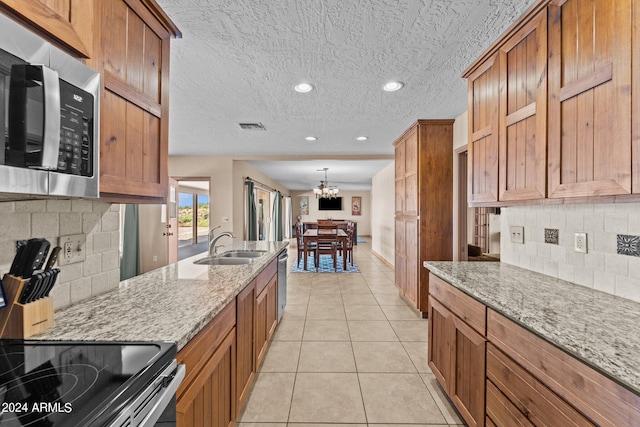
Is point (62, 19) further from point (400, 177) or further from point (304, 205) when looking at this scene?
point (304, 205)

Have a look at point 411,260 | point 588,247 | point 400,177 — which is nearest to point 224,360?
point 588,247

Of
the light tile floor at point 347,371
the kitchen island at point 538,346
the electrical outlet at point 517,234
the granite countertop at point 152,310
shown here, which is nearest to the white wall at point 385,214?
the light tile floor at point 347,371

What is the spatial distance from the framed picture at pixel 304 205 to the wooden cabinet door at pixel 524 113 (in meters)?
12.1

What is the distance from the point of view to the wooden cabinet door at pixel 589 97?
1.00 metres

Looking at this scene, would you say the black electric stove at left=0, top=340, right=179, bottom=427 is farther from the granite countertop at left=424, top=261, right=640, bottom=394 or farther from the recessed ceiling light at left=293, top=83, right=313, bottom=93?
the recessed ceiling light at left=293, top=83, right=313, bottom=93

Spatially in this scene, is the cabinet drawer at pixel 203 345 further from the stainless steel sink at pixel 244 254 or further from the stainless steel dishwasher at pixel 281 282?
the stainless steel dishwasher at pixel 281 282

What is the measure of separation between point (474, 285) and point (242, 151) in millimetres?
4418

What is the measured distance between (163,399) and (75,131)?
825 mm

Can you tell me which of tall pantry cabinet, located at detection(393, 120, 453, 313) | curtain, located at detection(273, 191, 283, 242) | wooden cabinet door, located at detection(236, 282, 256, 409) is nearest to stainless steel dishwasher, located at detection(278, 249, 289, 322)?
wooden cabinet door, located at detection(236, 282, 256, 409)

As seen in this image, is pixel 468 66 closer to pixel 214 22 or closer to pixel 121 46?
pixel 214 22

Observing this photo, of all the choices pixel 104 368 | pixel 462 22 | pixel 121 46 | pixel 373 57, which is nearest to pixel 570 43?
pixel 462 22

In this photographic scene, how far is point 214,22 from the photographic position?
163 centimetres

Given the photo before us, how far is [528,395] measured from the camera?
1061 mm

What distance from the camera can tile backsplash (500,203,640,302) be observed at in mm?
1279
